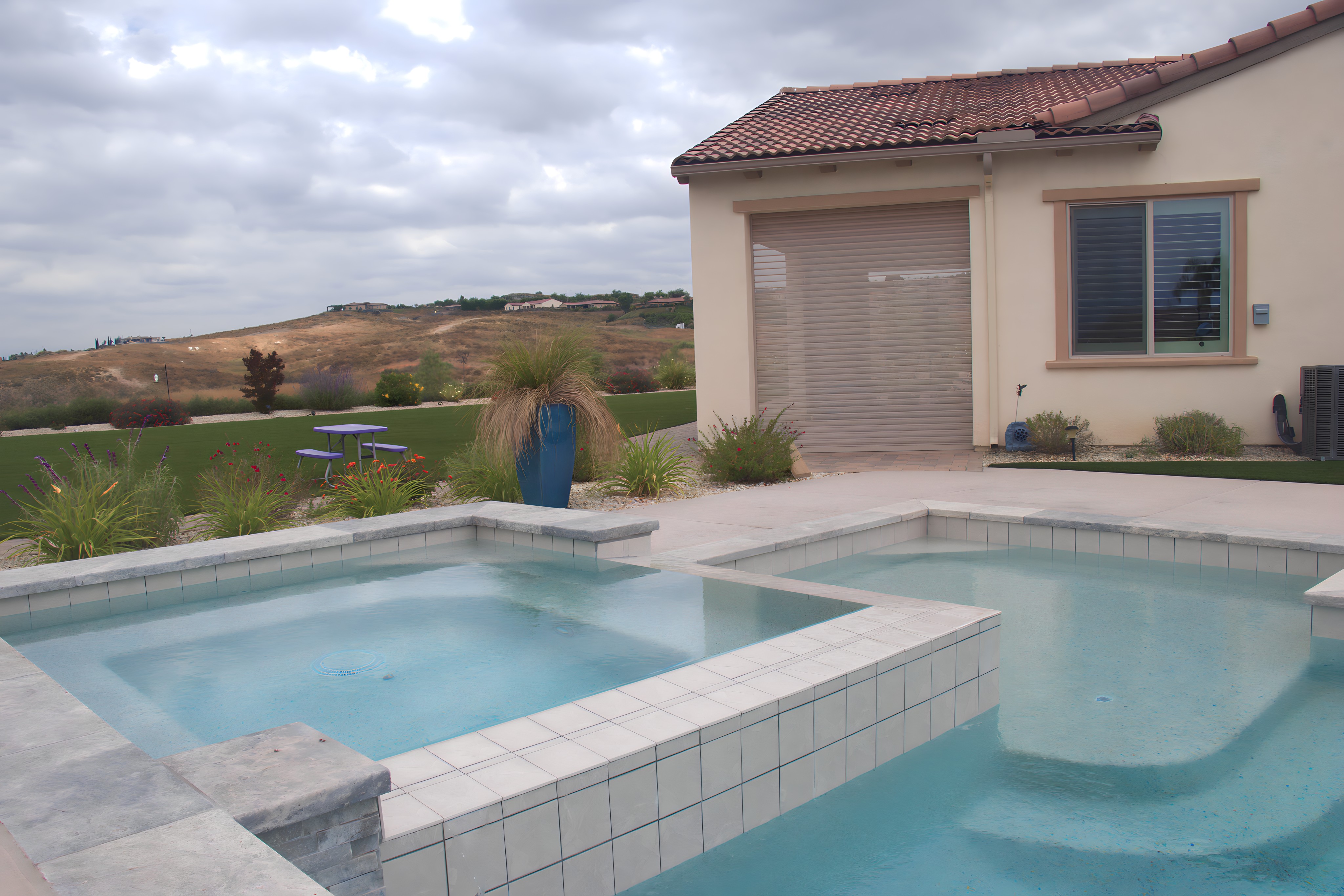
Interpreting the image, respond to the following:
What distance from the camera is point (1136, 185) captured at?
350 inches

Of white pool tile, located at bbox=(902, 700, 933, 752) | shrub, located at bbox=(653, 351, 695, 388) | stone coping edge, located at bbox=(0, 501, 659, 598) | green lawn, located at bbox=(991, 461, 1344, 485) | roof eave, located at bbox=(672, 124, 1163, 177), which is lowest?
white pool tile, located at bbox=(902, 700, 933, 752)

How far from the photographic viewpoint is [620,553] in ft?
15.0

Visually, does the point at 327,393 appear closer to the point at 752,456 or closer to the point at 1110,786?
the point at 752,456

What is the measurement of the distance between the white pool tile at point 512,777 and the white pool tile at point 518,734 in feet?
0.27

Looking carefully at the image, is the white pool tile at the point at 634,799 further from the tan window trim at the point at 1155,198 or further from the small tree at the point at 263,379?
the small tree at the point at 263,379

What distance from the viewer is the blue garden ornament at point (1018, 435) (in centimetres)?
908

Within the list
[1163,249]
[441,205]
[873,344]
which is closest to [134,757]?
[873,344]

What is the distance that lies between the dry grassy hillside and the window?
74.4 ft

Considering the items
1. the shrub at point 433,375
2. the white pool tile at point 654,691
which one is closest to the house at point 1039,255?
the white pool tile at point 654,691

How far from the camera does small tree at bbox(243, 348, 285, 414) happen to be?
69.8 feet

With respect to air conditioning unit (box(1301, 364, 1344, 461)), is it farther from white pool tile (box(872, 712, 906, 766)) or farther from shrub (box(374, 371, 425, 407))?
shrub (box(374, 371, 425, 407))

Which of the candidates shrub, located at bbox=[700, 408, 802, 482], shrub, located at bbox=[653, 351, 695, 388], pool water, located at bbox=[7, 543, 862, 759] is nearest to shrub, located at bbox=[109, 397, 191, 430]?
shrub, located at bbox=[653, 351, 695, 388]

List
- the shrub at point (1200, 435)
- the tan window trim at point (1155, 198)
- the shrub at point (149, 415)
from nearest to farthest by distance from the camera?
1. the shrub at point (1200, 435)
2. the tan window trim at point (1155, 198)
3. the shrub at point (149, 415)

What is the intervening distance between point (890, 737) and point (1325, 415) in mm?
8044
